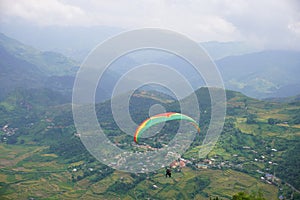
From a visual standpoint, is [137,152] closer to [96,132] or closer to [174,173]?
[174,173]

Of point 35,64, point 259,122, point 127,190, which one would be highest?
point 35,64

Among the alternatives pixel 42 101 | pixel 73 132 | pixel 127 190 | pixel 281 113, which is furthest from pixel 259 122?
pixel 42 101

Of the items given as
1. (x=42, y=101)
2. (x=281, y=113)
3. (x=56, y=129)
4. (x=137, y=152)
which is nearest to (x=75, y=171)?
(x=137, y=152)

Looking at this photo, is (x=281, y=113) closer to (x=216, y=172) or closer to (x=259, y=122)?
(x=259, y=122)

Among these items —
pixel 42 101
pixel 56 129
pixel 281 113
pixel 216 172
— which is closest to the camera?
pixel 216 172

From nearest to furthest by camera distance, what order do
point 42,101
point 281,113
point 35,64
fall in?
point 281,113 < point 42,101 < point 35,64

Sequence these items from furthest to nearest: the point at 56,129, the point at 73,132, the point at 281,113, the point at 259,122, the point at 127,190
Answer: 1. the point at 56,129
2. the point at 73,132
3. the point at 281,113
4. the point at 259,122
5. the point at 127,190

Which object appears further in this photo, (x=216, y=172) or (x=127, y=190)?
(x=216, y=172)

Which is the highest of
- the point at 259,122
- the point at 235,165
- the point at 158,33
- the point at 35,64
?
the point at 35,64

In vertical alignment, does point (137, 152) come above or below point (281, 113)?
below
